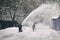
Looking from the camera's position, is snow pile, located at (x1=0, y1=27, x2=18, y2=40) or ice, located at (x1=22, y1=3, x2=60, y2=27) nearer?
snow pile, located at (x1=0, y1=27, x2=18, y2=40)

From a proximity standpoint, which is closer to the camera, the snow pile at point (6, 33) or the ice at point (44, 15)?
the snow pile at point (6, 33)

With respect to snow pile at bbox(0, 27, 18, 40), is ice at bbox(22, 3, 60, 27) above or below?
above

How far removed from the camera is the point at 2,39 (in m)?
15.9

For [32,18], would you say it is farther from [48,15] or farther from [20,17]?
[20,17]

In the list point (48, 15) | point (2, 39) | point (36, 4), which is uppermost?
point (36, 4)

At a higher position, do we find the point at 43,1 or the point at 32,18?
the point at 43,1

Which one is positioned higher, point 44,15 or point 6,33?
point 44,15

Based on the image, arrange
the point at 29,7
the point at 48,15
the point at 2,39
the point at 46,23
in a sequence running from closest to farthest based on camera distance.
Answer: the point at 2,39, the point at 46,23, the point at 48,15, the point at 29,7

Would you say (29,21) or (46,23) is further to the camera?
(29,21)

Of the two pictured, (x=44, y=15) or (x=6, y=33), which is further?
(x=44, y=15)

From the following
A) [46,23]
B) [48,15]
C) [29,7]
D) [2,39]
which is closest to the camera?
[2,39]

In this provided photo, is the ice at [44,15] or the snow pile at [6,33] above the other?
the ice at [44,15]

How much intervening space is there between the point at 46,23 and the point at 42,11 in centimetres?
441

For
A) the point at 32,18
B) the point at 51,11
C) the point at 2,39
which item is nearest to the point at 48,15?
the point at 51,11
